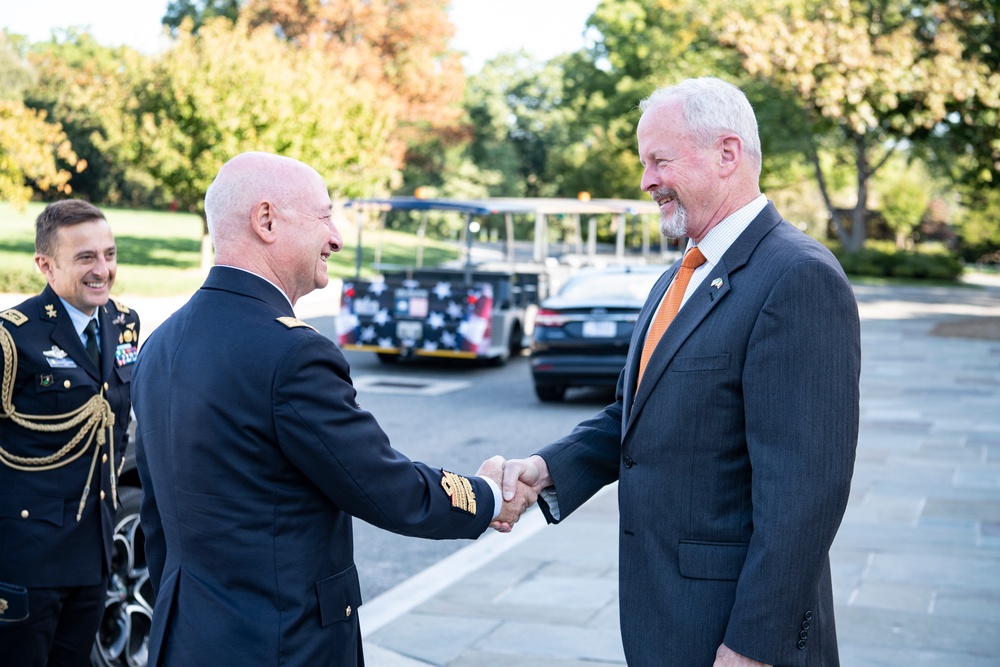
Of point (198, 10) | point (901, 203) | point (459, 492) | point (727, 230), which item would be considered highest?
point (198, 10)

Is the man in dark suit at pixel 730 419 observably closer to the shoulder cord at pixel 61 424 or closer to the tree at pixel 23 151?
the shoulder cord at pixel 61 424

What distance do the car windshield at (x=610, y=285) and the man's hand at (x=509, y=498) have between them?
9.29m

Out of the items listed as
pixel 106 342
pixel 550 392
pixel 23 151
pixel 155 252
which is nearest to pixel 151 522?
pixel 106 342

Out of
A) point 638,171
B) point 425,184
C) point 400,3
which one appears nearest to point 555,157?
point 425,184

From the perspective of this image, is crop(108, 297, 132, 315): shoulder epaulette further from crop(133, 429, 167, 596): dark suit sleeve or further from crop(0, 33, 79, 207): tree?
crop(0, 33, 79, 207): tree

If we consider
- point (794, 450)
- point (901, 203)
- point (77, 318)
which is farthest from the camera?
point (901, 203)

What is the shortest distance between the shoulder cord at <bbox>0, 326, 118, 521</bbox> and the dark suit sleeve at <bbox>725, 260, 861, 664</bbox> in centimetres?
223

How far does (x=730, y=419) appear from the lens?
2.42 m

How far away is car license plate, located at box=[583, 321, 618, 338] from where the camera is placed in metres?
12.0

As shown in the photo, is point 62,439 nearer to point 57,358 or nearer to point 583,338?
point 57,358

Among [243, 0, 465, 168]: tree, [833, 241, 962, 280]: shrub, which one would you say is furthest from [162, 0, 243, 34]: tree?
[833, 241, 962, 280]: shrub

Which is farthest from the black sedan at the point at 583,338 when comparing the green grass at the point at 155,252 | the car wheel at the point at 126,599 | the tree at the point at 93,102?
the tree at the point at 93,102

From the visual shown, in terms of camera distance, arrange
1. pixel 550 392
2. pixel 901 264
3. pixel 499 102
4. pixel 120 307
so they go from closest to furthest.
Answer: pixel 120 307
pixel 550 392
pixel 901 264
pixel 499 102

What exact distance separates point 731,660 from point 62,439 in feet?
7.42
